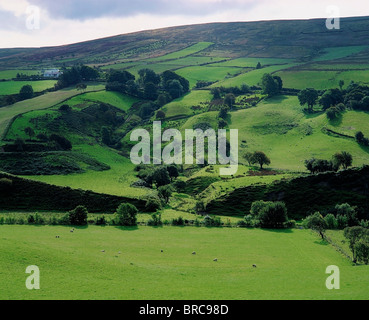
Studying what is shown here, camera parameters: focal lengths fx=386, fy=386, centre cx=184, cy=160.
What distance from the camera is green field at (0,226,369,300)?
35.8m

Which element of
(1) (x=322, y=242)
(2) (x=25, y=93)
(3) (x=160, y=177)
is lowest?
(1) (x=322, y=242)

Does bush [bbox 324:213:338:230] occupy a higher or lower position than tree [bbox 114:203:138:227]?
lower

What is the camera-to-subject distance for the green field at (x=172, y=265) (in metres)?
35.8

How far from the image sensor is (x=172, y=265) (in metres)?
49.8

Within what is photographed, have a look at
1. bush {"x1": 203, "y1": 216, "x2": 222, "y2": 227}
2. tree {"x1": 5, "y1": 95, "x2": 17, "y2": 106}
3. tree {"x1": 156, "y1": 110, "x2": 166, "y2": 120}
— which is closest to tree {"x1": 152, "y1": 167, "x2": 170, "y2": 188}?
bush {"x1": 203, "y1": 216, "x2": 222, "y2": 227}

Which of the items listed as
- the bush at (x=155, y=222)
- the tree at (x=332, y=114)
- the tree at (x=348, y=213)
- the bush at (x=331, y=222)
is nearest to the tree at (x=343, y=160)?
the tree at (x=348, y=213)

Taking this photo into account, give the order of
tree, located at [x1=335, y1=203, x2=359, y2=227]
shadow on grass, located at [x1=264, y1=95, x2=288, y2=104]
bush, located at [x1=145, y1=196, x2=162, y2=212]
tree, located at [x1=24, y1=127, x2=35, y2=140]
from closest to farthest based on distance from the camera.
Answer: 1. tree, located at [x1=335, y1=203, x2=359, y2=227]
2. bush, located at [x1=145, y1=196, x2=162, y2=212]
3. tree, located at [x1=24, y1=127, x2=35, y2=140]
4. shadow on grass, located at [x1=264, y1=95, x2=288, y2=104]

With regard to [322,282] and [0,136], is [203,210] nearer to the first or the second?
[322,282]

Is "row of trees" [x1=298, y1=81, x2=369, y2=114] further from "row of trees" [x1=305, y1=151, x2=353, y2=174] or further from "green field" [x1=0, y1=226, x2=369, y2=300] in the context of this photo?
"green field" [x1=0, y1=226, x2=369, y2=300]

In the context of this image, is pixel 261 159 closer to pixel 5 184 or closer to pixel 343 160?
pixel 343 160

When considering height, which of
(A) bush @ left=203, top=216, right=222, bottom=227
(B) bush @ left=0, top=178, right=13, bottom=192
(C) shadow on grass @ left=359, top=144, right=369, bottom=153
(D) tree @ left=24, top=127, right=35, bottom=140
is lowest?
(A) bush @ left=203, top=216, right=222, bottom=227

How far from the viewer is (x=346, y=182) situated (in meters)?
88.6

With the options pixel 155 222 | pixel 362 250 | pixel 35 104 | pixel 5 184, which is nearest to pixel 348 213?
pixel 362 250
